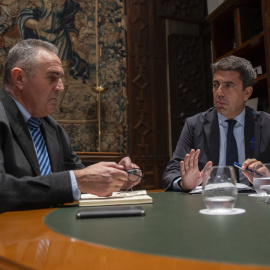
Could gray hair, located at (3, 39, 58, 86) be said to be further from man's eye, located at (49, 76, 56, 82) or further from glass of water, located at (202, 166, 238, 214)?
glass of water, located at (202, 166, 238, 214)

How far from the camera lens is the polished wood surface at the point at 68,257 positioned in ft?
1.76

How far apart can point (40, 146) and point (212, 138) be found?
1.27m

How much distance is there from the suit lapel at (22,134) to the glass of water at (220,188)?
36.7 inches

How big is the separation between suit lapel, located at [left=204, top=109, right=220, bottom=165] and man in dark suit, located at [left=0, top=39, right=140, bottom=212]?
3.01ft

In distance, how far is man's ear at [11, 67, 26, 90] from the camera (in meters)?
1.93

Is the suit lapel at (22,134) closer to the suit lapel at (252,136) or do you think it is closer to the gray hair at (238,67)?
the suit lapel at (252,136)

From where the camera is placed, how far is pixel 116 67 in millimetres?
5230

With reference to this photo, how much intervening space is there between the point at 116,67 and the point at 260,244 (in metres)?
4.78

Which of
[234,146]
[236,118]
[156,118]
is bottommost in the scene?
[234,146]

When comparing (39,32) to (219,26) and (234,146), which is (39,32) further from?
(234,146)

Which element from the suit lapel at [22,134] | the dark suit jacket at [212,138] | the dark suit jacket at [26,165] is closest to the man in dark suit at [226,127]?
the dark suit jacket at [212,138]

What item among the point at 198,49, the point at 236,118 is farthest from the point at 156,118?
the point at 236,118

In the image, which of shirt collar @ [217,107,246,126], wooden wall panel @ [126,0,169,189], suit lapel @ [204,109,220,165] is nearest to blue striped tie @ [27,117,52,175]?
suit lapel @ [204,109,220,165]

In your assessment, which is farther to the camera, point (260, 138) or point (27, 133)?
point (260, 138)
